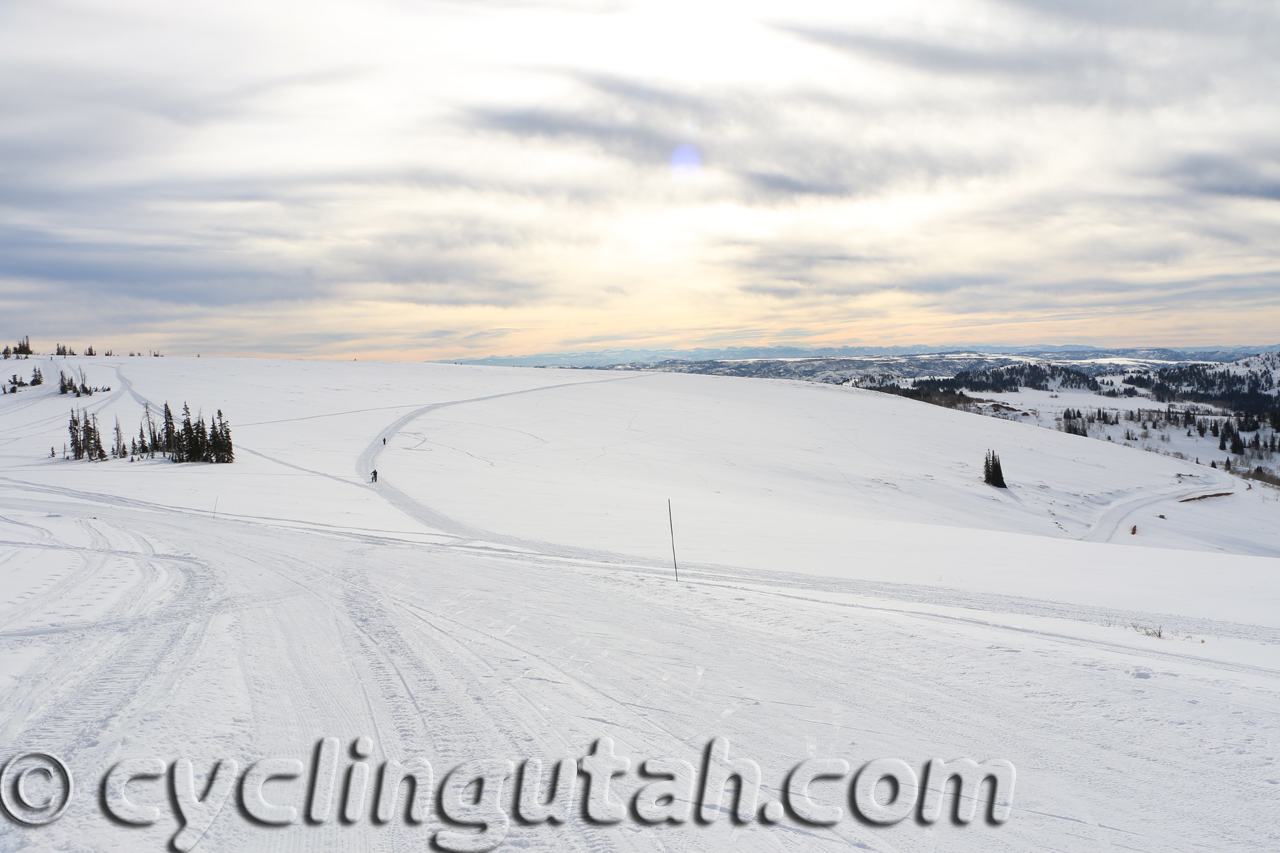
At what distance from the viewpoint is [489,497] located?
2164cm

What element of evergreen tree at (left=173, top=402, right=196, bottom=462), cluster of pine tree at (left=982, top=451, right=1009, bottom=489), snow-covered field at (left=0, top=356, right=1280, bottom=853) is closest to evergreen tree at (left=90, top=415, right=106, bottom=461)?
evergreen tree at (left=173, top=402, right=196, bottom=462)

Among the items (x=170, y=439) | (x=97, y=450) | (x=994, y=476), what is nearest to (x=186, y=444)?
(x=170, y=439)

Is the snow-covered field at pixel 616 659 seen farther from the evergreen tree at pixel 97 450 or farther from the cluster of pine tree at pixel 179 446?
the evergreen tree at pixel 97 450

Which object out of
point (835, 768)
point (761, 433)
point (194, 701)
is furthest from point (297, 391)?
point (835, 768)

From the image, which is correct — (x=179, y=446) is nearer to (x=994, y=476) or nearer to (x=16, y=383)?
(x=16, y=383)

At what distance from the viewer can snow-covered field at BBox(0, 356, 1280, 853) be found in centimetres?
421

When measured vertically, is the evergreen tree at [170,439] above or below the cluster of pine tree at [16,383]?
below

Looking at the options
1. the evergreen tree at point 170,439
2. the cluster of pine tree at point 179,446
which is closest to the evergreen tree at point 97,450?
the cluster of pine tree at point 179,446

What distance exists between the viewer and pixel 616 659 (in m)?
6.79

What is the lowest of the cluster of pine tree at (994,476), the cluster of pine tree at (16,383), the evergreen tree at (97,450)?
the cluster of pine tree at (994,476)

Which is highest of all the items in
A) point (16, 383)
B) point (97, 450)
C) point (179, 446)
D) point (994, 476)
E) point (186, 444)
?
point (16, 383)

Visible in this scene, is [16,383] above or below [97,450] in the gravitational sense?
above

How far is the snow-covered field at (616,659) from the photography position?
13.8 feet

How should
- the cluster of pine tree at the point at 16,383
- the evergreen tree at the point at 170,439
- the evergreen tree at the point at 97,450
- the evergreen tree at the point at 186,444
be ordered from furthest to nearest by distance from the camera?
1. the cluster of pine tree at the point at 16,383
2. the evergreen tree at the point at 170,439
3. the evergreen tree at the point at 97,450
4. the evergreen tree at the point at 186,444
